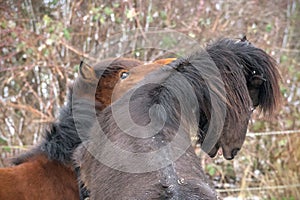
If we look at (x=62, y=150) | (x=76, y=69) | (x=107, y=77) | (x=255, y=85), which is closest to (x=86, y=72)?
(x=107, y=77)

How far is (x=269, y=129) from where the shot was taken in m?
6.13

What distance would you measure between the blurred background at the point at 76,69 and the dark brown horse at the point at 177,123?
10.2 ft

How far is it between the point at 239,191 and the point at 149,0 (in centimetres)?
248

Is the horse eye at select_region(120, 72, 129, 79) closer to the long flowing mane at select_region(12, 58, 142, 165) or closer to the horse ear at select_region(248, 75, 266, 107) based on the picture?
the long flowing mane at select_region(12, 58, 142, 165)

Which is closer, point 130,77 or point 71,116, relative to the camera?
point 130,77

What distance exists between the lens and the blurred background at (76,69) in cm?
575

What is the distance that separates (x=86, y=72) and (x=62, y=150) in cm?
46

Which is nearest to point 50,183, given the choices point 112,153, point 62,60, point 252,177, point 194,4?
point 112,153

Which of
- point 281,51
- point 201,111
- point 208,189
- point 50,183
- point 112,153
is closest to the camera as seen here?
point 208,189

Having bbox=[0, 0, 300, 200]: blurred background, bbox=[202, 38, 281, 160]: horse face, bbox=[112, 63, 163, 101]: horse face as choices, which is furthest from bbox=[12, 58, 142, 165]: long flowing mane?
bbox=[0, 0, 300, 200]: blurred background

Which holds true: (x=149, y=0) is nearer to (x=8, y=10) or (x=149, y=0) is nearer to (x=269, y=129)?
(x=8, y=10)

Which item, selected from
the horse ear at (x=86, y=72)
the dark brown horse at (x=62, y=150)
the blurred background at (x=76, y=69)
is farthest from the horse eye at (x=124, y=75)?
the blurred background at (x=76, y=69)

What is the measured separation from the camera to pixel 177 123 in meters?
1.89

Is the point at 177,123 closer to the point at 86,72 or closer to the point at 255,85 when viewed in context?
the point at 255,85
